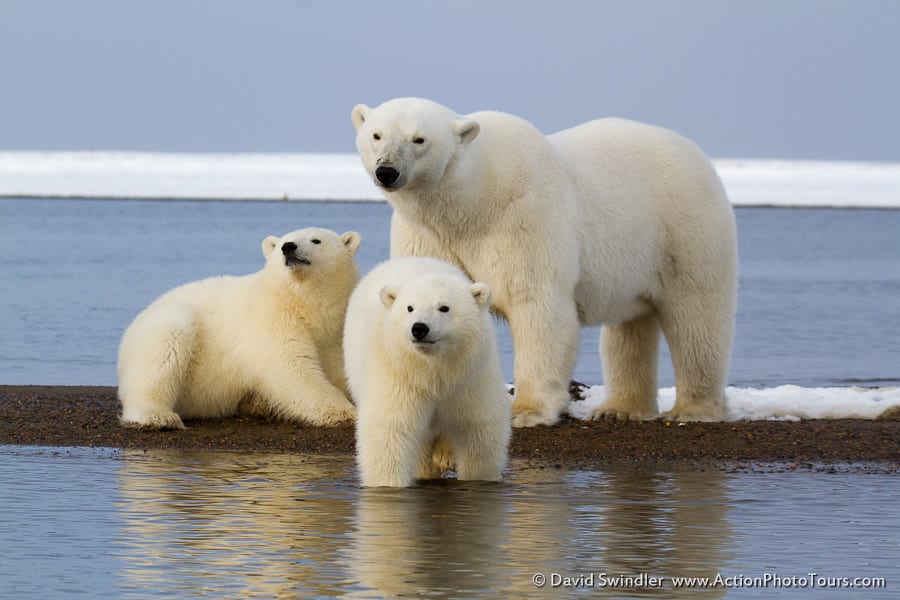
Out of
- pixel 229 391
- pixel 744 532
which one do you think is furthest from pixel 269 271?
pixel 744 532

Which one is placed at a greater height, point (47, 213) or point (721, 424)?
point (721, 424)

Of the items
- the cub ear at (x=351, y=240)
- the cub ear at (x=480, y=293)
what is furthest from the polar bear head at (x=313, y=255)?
the cub ear at (x=480, y=293)

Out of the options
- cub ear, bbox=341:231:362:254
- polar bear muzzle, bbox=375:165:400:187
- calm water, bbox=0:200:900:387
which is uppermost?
polar bear muzzle, bbox=375:165:400:187

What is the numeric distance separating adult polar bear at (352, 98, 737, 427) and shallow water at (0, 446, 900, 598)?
1.28 meters

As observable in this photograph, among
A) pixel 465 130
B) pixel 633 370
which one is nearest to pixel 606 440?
pixel 633 370

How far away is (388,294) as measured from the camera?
7.25m

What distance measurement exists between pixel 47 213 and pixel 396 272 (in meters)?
62.2

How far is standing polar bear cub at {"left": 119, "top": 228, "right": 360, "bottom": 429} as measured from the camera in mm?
9367

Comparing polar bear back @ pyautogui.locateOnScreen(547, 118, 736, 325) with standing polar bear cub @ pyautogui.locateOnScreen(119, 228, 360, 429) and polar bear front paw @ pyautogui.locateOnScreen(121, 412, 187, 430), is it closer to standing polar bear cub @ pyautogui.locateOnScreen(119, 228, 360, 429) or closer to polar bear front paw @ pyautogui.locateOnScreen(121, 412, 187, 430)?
standing polar bear cub @ pyautogui.locateOnScreen(119, 228, 360, 429)

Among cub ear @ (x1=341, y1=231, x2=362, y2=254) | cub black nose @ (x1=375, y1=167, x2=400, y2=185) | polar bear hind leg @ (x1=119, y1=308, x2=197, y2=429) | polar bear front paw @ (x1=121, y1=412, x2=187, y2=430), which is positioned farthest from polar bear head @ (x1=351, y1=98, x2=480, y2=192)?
polar bear front paw @ (x1=121, y1=412, x2=187, y2=430)

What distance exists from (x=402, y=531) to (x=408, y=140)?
259 cm

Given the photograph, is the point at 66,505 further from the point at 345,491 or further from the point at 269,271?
the point at 269,271

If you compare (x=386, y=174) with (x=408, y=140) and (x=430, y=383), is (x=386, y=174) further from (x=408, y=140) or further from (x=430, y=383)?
(x=430, y=383)

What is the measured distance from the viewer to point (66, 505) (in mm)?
7027
